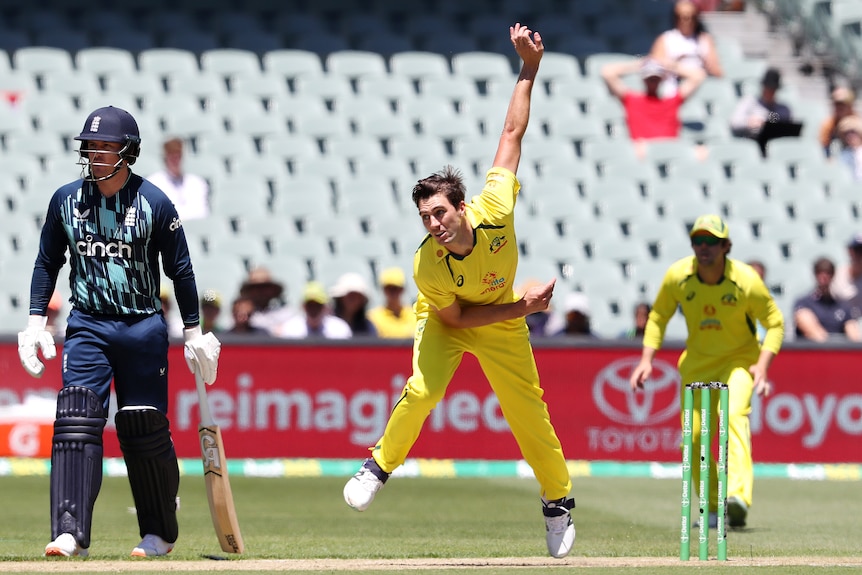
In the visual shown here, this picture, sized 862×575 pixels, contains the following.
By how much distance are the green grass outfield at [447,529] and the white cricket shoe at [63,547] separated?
0.12ft

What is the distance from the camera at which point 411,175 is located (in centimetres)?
1683

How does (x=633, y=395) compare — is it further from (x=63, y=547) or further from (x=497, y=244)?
(x=63, y=547)

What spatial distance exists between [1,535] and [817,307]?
322 inches

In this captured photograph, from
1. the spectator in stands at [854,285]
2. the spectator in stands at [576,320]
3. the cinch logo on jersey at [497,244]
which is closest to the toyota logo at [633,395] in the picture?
the spectator in stands at [576,320]

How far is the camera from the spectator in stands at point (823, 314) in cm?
1388

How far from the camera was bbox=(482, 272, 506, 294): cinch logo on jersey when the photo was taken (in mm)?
7309

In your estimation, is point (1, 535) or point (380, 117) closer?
point (1, 535)

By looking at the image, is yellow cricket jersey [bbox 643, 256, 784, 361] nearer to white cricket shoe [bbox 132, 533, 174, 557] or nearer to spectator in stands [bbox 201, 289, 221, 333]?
white cricket shoe [bbox 132, 533, 174, 557]

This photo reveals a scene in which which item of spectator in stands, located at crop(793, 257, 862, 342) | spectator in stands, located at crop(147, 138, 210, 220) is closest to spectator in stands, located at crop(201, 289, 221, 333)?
spectator in stands, located at crop(147, 138, 210, 220)

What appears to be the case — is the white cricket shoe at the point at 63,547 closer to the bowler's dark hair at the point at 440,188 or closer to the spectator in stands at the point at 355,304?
the bowler's dark hair at the point at 440,188

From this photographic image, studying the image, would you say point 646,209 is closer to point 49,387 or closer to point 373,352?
point 373,352

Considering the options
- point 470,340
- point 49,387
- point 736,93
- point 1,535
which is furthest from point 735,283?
point 736,93

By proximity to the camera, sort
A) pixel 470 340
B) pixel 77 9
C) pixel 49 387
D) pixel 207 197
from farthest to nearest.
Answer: pixel 77 9 → pixel 207 197 → pixel 49 387 → pixel 470 340

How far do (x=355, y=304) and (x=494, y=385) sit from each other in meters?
6.38
